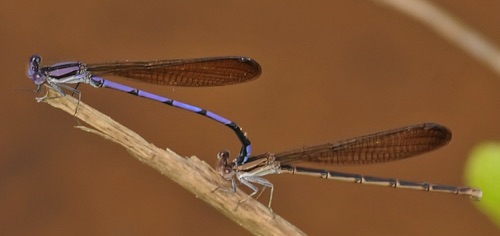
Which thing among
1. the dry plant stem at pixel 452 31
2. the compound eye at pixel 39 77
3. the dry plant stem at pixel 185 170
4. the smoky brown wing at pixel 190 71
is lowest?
the dry plant stem at pixel 185 170

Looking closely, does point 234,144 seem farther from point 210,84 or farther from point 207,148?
point 210,84

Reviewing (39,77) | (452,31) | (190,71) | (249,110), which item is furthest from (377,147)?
(452,31)

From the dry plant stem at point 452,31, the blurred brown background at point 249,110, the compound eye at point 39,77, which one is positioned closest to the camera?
the compound eye at point 39,77

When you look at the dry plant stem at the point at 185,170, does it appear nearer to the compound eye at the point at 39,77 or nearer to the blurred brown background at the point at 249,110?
the compound eye at the point at 39,77

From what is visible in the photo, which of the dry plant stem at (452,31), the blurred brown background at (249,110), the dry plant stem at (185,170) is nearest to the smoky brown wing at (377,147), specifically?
the dry plant stem at (185,170)

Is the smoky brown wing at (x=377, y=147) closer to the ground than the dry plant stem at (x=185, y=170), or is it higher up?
higher up

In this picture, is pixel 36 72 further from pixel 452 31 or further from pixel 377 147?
pixel 452 31
